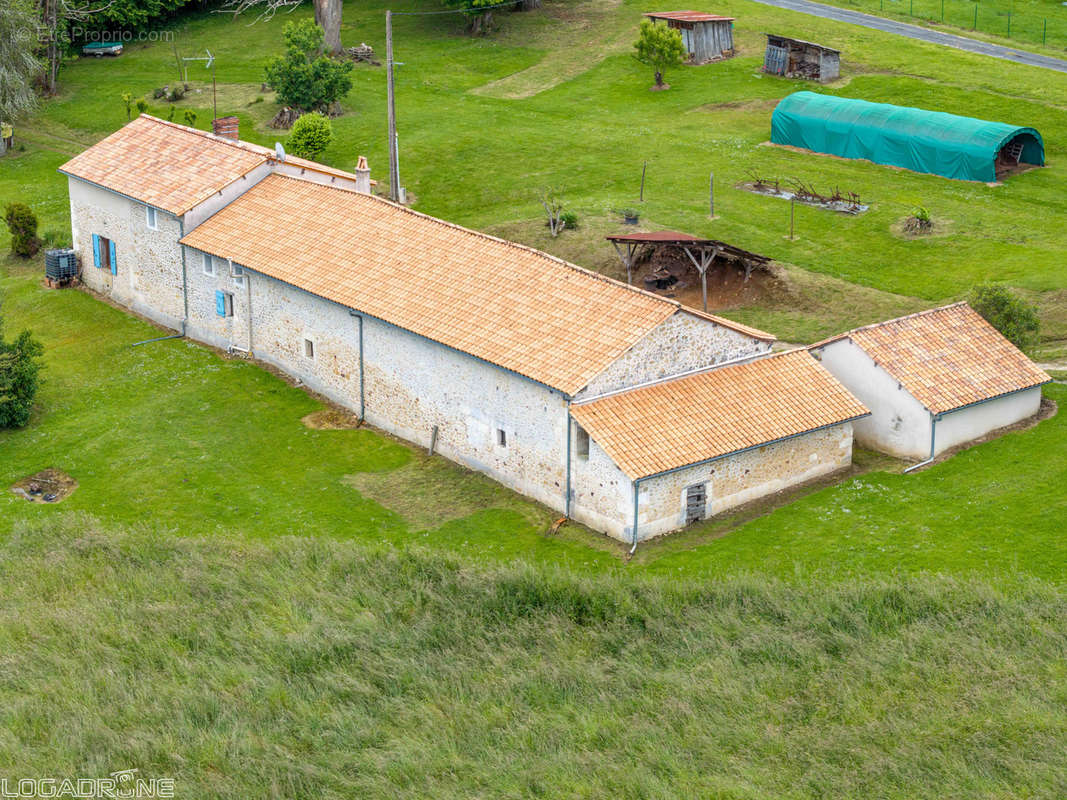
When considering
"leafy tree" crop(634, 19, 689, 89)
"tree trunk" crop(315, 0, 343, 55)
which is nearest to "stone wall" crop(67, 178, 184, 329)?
"tree trunk" crop(315, 0, 343, 55)

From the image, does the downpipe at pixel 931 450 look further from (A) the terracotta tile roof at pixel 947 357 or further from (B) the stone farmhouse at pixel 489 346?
(B) the stone farmhouse at pixel 489 346

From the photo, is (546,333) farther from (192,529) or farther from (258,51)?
(258,51)

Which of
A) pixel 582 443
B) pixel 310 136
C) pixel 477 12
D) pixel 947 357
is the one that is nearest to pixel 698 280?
pixel 947 357

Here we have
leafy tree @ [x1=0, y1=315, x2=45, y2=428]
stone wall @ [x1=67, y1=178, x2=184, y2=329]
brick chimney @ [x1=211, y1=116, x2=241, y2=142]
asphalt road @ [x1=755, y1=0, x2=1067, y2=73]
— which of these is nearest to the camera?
leafy tree @ [x1=0, y1=315, x2=45, y2=428]

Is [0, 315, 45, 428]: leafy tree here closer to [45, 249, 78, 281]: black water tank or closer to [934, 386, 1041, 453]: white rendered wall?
[45, 249, 78, 281]: black water tank

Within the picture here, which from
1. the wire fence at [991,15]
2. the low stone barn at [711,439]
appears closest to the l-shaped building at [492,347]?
the low stone barn at [711,439]
